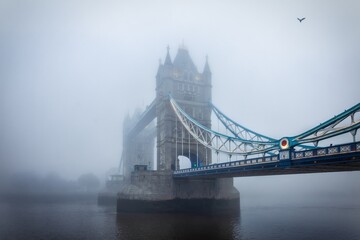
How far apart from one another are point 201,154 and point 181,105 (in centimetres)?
1048

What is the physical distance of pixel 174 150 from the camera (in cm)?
5969

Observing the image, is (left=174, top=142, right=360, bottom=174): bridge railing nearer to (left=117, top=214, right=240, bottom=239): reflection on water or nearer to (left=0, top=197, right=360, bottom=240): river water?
(left=0, top=197, right=360, bottom=240): river water

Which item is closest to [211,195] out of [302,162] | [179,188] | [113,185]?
[179,188]

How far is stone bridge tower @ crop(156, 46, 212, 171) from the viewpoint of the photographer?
5953cm

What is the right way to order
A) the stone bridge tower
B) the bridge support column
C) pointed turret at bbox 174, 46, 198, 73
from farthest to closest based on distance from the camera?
pointed turret at bbox 174, 46, 198, 73
the stone bridge tower
the bridge support column

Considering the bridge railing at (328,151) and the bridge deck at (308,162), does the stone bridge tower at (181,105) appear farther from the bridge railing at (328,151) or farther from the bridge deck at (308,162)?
the bridge railing at (328,151)

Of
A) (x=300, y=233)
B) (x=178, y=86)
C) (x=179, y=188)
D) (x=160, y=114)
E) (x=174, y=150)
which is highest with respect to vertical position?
(x=178, y=86)

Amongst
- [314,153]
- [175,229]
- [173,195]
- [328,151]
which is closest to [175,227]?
[175,229]

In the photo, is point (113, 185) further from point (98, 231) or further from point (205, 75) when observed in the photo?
point (98, 231)

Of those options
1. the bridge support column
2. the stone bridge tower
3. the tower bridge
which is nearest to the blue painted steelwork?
the tower bridge

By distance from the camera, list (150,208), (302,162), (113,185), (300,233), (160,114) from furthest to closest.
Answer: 1. (113,185)
2. (160,114)
3. (150,208)
4. (300,233)
5. (302,162)

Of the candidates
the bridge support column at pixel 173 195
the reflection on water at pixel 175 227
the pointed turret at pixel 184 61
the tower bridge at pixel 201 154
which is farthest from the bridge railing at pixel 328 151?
the pointed turret at pixel 184 61

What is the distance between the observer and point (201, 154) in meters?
60.5

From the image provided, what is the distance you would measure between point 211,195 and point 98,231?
77.9ft
